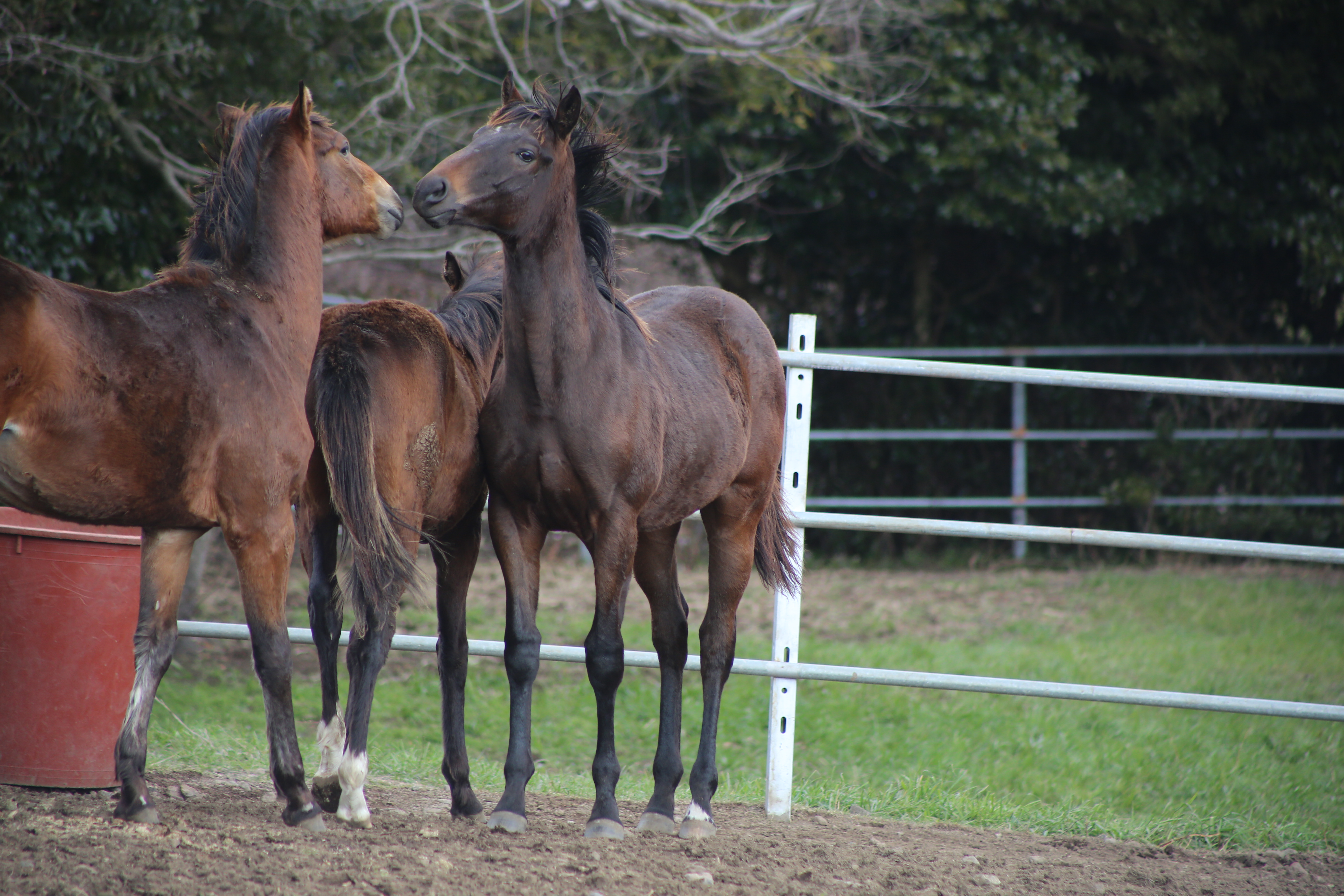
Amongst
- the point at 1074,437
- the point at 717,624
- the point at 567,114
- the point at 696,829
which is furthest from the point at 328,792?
the point at 1074,437

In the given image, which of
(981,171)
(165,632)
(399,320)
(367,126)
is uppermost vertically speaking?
(981,171)

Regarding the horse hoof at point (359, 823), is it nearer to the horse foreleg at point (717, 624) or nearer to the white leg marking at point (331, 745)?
the white leg marking at point (331, 745)

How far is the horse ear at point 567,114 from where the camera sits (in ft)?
10.9

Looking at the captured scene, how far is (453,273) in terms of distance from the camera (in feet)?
13.5

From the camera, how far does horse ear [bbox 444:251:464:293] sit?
4.10m

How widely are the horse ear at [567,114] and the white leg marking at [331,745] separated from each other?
1.90m

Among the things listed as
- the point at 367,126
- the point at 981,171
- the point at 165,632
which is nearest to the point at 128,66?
the point at 367,126

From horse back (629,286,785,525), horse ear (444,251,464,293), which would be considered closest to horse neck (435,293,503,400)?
horse ear (444,251,464,293)

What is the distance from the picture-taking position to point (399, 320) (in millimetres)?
3504

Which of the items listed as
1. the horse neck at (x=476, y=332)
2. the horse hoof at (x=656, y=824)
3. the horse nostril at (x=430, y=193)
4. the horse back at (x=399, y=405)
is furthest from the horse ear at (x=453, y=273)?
the horse hoof at (x=656, y=824)

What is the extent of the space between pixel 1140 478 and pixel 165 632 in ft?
28.6

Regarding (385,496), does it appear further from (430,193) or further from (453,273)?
(453,273)

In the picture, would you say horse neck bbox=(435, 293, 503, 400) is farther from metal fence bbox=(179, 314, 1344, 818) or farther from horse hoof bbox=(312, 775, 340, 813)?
horse hoof bbox=(312, 775, 340, 813)

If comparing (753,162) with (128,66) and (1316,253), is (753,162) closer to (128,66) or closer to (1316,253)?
(1316,253)
